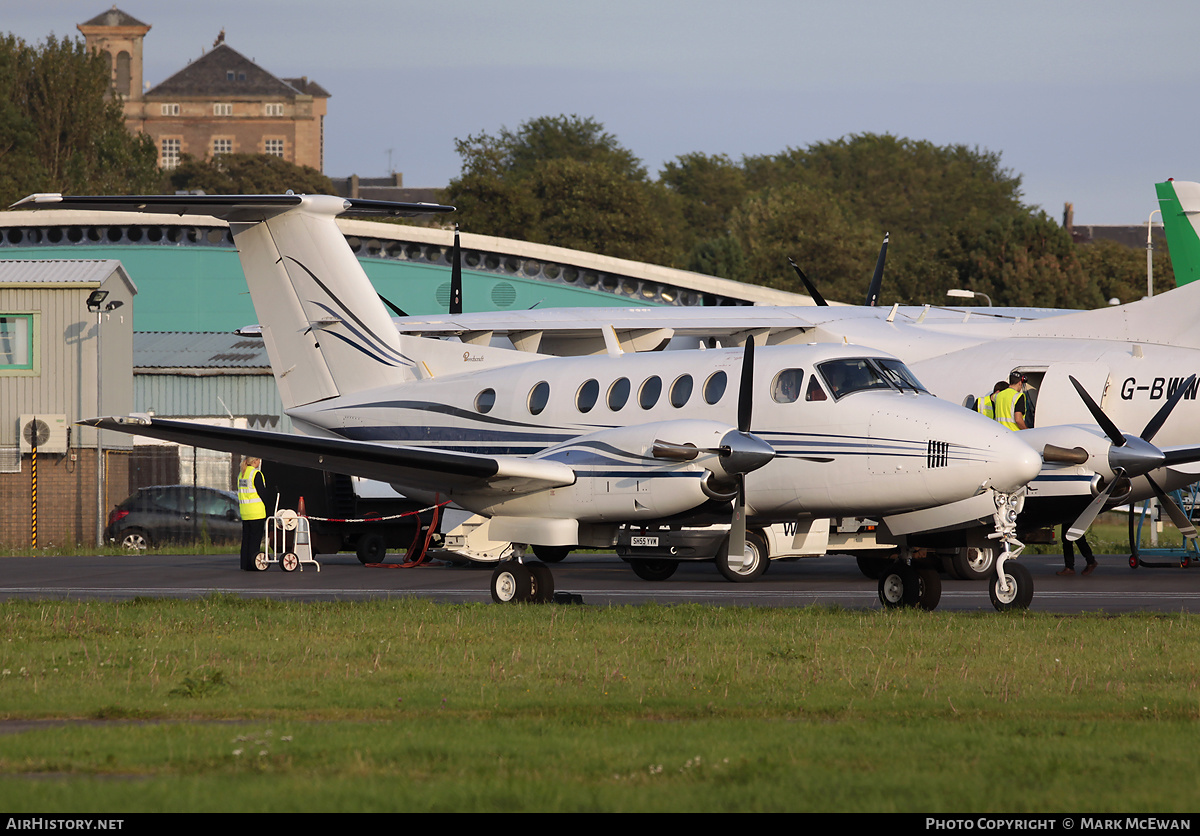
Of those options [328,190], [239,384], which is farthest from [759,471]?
[328,190]

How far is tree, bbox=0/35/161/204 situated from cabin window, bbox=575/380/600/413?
3702 inches

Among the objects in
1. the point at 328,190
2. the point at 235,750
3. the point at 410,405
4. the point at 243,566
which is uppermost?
the point at 328,190

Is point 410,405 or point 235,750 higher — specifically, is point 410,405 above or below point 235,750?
above

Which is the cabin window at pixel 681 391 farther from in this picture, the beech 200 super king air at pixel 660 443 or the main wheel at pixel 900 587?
the main wheel at pixel 900 587

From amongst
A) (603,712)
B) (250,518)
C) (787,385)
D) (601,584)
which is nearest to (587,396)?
(601,584)

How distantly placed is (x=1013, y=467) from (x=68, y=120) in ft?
358

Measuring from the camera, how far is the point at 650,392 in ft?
58.9

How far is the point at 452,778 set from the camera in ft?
22.1

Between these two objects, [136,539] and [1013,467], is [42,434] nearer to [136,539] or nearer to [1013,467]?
[136,539]

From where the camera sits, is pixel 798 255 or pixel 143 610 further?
pixel 798 255

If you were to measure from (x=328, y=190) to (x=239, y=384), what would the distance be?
7996cm
